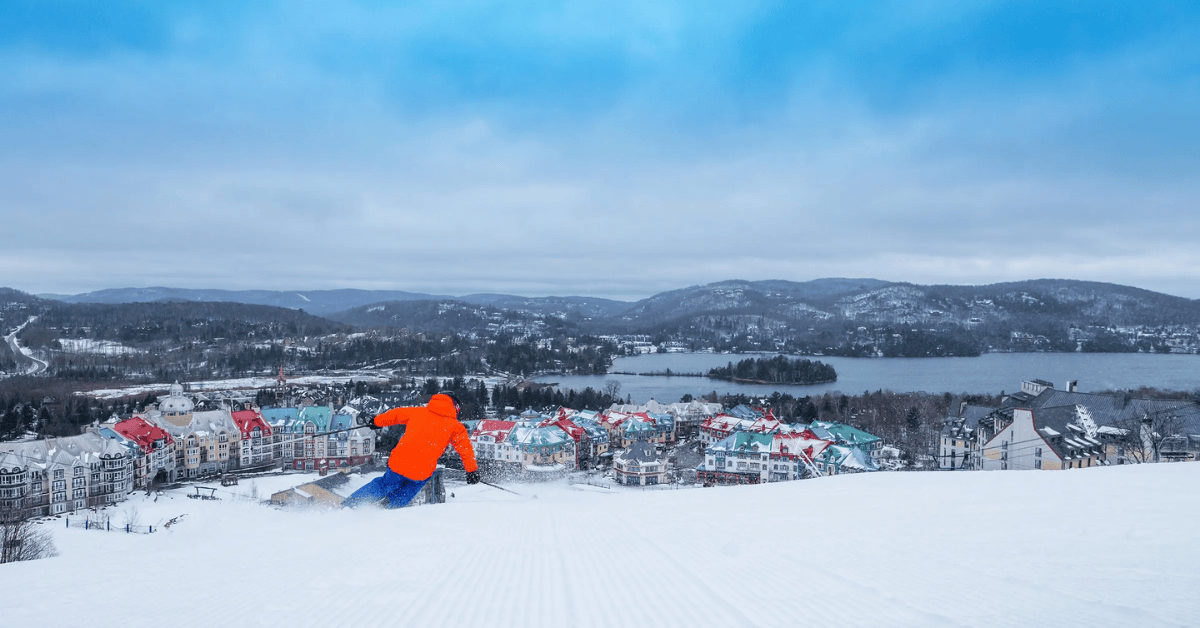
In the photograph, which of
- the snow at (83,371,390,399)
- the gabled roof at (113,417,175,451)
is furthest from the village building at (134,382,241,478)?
the snow at (83,371,390,399)

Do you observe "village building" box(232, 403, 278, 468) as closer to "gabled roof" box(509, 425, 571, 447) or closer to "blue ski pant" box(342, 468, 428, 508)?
"gabled roof" box(509, 425, 571, 447)

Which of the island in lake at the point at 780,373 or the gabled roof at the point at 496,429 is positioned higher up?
the gabled roof at the point at 496,429

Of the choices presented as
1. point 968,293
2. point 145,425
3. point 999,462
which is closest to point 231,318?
point 145,425

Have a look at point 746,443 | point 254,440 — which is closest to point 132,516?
point 254,440

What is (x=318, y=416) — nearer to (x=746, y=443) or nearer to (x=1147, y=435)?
(x=746, y=443)

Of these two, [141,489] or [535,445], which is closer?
[141,489]

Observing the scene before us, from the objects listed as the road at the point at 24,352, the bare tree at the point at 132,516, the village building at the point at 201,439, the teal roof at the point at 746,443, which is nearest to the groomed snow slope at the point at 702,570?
the bare tree at the point at 132,516

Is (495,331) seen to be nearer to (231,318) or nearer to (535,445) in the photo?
(231,318)

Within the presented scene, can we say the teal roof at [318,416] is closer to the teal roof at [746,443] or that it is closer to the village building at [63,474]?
the village building at [63,474]
